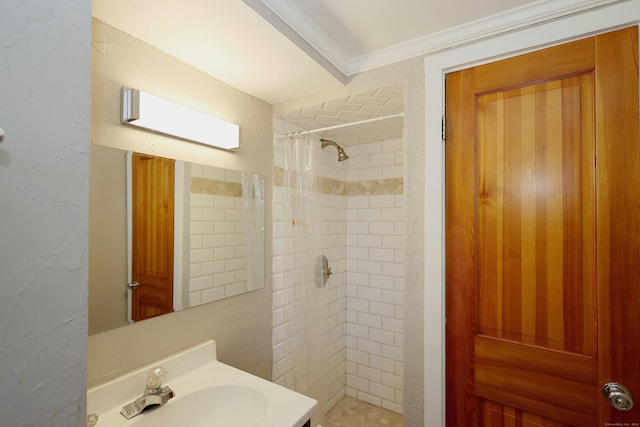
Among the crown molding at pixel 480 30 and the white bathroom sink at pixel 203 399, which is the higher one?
the crown molding at pixel 480 30

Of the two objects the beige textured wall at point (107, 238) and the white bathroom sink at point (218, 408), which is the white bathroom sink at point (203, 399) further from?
the beige textured wall at point (107, 238)

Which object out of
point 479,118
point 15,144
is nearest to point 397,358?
point 479,118

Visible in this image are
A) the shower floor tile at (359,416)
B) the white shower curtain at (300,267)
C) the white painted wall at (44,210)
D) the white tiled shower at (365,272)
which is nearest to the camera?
the white painted wall at (44,210)

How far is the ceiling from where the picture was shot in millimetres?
1030

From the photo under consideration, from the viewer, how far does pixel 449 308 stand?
134 cm

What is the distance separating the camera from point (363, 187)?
261cm

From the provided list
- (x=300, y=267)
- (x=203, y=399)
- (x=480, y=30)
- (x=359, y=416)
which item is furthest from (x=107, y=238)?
(x=359, y=416)

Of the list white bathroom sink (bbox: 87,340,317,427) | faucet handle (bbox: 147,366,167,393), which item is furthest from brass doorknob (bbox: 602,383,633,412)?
faucet handle (bbox: 147,366,167,393)

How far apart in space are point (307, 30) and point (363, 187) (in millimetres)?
1524

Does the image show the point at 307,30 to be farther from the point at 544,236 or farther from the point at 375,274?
the point at 375,274

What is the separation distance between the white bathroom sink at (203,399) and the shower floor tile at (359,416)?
4.53ft

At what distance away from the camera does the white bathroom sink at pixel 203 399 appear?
1.03 m

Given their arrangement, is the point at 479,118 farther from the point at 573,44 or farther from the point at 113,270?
the point at 113,270

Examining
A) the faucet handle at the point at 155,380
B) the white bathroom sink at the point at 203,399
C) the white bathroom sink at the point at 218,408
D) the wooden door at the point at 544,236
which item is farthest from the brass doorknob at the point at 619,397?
the faucet handle at the point at 155,380
